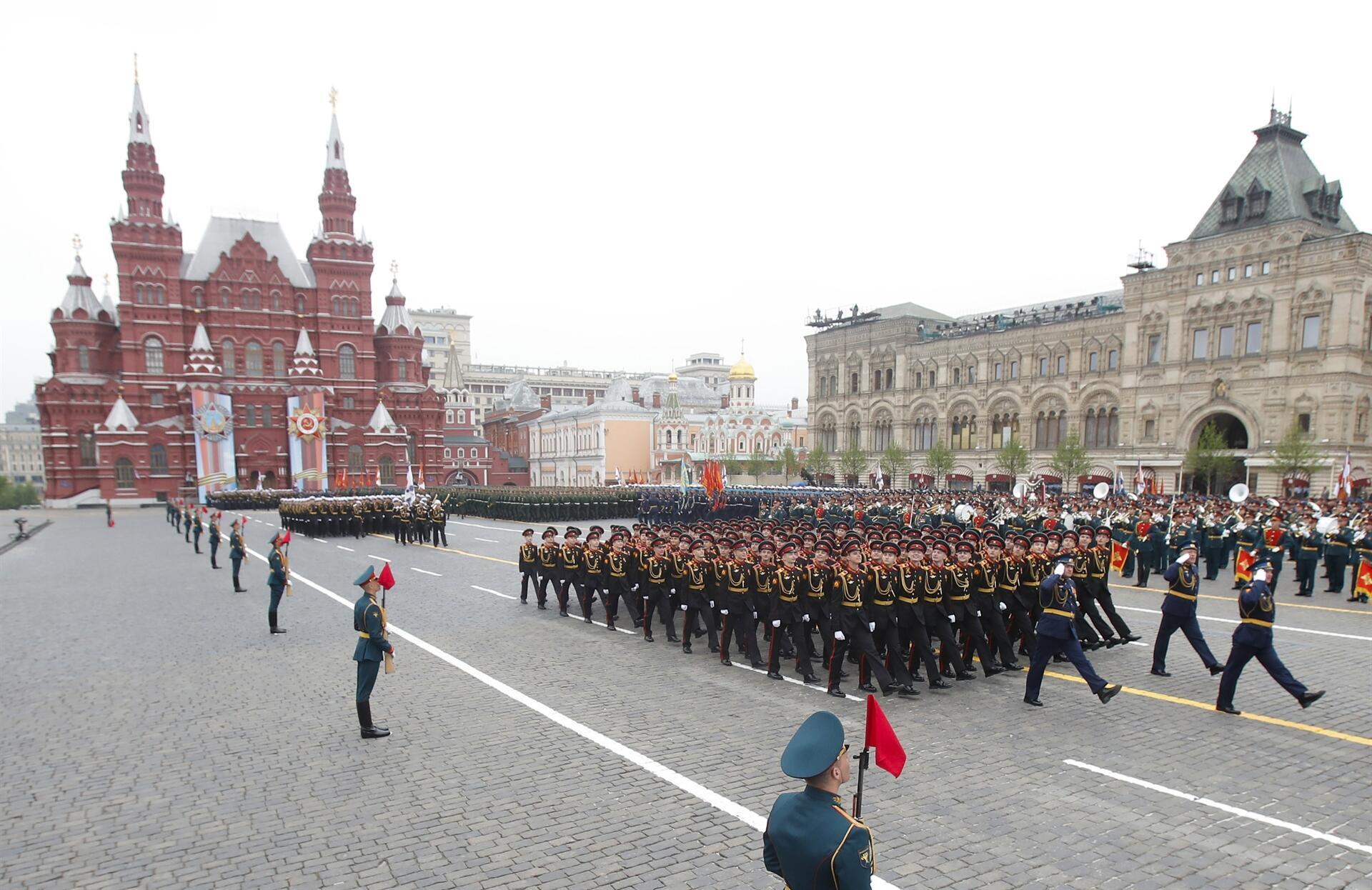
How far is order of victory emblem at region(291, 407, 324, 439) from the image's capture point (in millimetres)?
57688

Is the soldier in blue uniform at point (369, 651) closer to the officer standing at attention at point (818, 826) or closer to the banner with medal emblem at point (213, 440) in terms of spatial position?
the officer standing at attention at point (818, 826)

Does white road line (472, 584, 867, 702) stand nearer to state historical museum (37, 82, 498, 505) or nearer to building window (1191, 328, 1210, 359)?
building window (1191, 328, 1210, 359)

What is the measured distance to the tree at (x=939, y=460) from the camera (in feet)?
177

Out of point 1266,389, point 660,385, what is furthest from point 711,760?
point 660,385

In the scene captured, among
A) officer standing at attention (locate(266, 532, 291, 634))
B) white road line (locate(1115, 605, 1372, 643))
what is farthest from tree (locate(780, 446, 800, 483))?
officer standing at attention (locate(266, 532, 291, 634))

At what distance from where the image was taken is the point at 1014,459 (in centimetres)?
4944

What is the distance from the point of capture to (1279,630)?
11664mm

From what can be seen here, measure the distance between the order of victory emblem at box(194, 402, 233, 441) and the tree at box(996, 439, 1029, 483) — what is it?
187 ft

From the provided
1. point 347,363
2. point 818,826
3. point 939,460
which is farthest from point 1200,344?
point 347,363

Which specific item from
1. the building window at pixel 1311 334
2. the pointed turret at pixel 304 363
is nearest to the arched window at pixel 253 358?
the pointed turret at pixel 304 363

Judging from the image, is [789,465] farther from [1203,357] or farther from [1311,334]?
[1311,334]

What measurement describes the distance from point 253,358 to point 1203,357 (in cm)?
6753

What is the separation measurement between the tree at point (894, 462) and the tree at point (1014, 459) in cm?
826

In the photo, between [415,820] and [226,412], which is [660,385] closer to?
[226,412]
